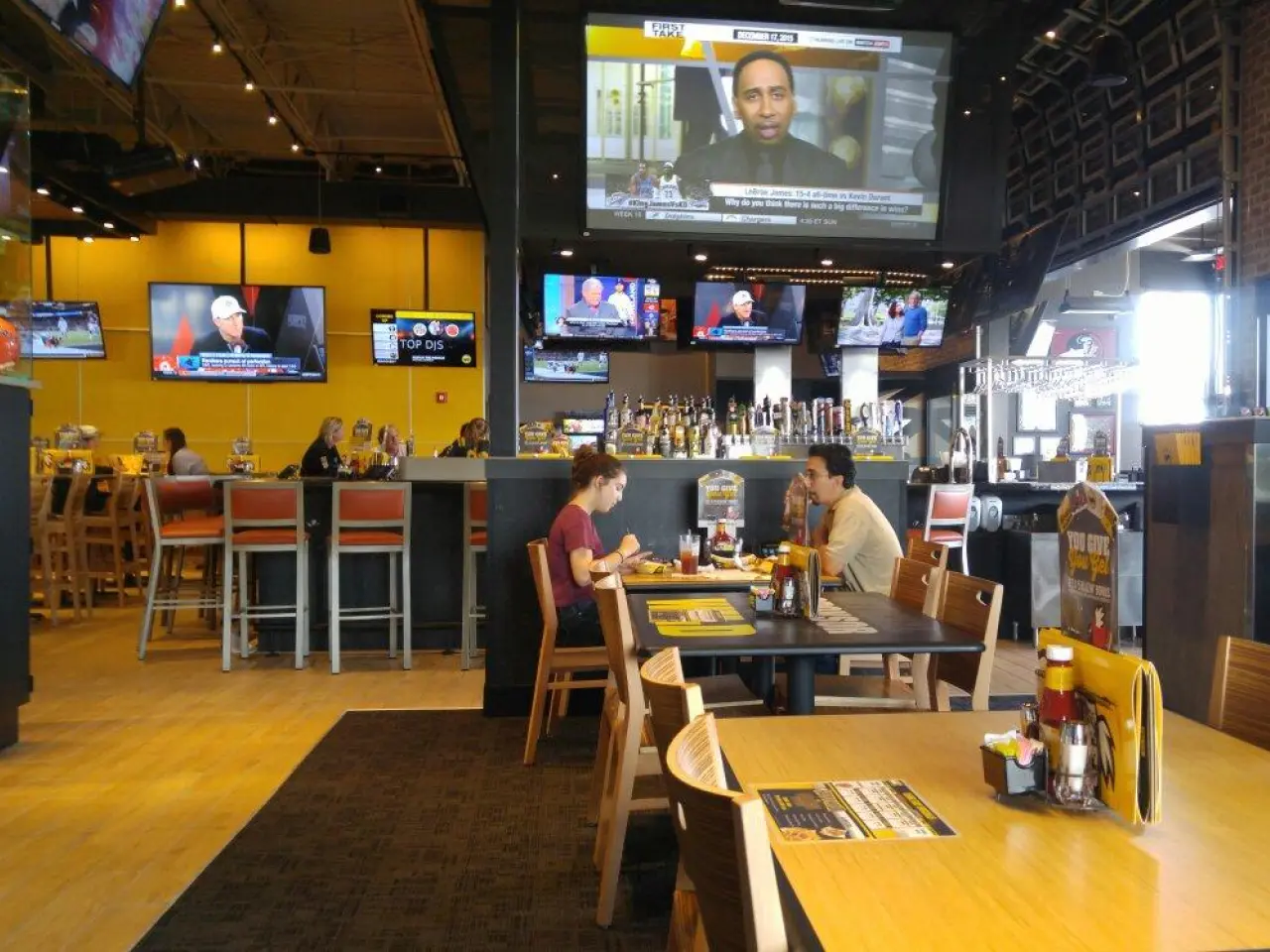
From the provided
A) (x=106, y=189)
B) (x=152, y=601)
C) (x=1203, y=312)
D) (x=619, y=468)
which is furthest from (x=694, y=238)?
(x=1203, y=312)

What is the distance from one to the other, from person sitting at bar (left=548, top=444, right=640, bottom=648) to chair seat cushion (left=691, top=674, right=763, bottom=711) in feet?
2.63

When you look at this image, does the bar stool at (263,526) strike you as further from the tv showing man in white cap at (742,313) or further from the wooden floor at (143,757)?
the tv showing man in white cap at (742,313)

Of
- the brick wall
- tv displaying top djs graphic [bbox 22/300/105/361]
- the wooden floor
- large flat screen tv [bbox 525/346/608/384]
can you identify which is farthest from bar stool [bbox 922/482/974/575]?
→ tv displaying top djs graphic [bbox 22/300/105/361]

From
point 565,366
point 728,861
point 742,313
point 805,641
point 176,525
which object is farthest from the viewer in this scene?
point 565,366

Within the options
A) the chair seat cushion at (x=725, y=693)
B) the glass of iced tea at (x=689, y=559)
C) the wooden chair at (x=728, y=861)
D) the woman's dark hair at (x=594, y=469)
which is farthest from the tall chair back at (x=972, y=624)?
the wooden chair at (x=728, y=861)

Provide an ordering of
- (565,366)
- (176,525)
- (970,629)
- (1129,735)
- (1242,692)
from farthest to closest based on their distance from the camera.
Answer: (565,366) → (176,525) → (970,629) → (1242,692) → (1129,735)

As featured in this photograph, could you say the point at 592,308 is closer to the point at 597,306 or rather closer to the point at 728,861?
the point at 597,306

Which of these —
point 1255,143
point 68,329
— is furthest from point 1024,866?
point 68,329

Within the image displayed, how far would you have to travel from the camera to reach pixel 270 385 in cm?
1230

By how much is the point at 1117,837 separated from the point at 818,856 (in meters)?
0.46

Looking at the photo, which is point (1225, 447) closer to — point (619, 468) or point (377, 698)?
point (619, 468)

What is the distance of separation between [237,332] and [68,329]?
2107 mm

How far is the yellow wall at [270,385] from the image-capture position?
39.9 feet

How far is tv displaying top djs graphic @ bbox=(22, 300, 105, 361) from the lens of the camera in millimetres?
11172
